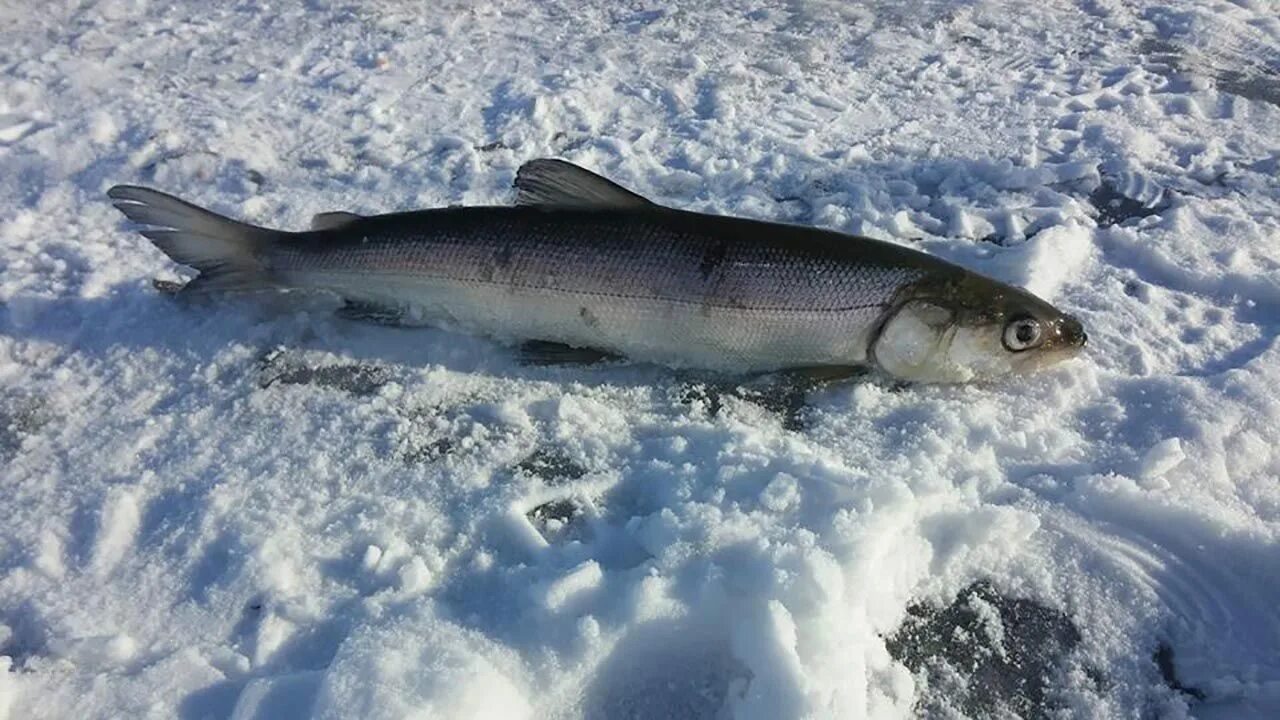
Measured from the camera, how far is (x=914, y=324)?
125 inches

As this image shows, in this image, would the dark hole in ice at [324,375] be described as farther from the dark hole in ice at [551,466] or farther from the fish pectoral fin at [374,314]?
the dark hole in ice at [551,466]

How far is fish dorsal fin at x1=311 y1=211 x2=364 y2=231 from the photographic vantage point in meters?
3.51

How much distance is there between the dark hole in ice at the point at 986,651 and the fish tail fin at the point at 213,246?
8.79 feet

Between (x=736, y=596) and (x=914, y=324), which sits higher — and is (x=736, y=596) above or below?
below

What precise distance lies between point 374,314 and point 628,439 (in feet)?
3.87

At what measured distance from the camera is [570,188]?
3.34 meters

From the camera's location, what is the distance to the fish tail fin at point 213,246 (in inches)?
134

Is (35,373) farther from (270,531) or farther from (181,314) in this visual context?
(270,531)

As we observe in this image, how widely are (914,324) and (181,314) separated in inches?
114

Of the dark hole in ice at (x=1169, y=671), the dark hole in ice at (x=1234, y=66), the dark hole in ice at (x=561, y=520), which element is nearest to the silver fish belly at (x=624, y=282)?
the dark hole in ice at (x=561, y=520)

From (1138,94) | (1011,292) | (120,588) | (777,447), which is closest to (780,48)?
(1138,94)

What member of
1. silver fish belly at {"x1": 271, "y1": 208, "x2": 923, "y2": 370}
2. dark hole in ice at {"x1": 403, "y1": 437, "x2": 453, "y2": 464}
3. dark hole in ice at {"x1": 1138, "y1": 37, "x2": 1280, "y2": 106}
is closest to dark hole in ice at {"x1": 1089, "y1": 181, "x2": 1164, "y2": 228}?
dark hole in ice at {"x1": 1138, "y1": 37, "x2": 1280, "y2": 106}

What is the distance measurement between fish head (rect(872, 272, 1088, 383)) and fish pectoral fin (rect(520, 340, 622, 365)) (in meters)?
1.02

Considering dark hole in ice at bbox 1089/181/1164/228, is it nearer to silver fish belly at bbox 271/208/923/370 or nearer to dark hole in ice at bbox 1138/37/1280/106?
dark hole in ice at bbox 1138/37/1280/106
